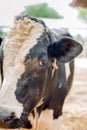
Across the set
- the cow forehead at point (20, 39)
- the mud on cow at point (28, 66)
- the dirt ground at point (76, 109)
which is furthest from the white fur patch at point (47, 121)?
the dirt ground at point (76, 109)

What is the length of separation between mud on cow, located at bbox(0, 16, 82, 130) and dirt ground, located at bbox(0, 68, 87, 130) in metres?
1.29

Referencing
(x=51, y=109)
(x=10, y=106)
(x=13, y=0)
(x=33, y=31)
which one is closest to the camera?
(x=10, y=106)

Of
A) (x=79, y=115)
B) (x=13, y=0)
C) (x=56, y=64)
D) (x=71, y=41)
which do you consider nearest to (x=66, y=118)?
(x=79, y=115)

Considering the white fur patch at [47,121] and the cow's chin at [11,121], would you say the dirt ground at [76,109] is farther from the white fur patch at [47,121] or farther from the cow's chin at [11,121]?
the cow's chin at [11,121]

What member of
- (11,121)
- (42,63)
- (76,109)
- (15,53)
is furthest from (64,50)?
(76,109)

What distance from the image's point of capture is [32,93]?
2.01m

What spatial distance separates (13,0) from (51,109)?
14.7 m

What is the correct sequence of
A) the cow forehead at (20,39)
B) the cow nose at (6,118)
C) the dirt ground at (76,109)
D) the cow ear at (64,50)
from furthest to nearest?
the dirt ground at (76,109)
the cow ear at (64,50)
the cow forehead at (20,39)
the cow nose at (6,118)

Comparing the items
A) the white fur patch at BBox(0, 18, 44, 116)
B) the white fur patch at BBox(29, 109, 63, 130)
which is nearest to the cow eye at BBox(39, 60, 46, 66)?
the white fur patch at BBox(0, 18, 44, 116)

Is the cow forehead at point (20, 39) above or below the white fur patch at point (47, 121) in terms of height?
above

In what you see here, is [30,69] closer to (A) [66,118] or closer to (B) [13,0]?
(A) [66,118]

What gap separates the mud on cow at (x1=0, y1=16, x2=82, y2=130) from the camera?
1.90 m

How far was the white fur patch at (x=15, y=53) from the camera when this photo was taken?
74.6 inches

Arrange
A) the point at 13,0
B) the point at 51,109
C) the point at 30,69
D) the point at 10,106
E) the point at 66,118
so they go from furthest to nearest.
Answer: the point at 13,0, the point at 66,118, the point at 51,109, the point at 30,69, the point at 10,106
